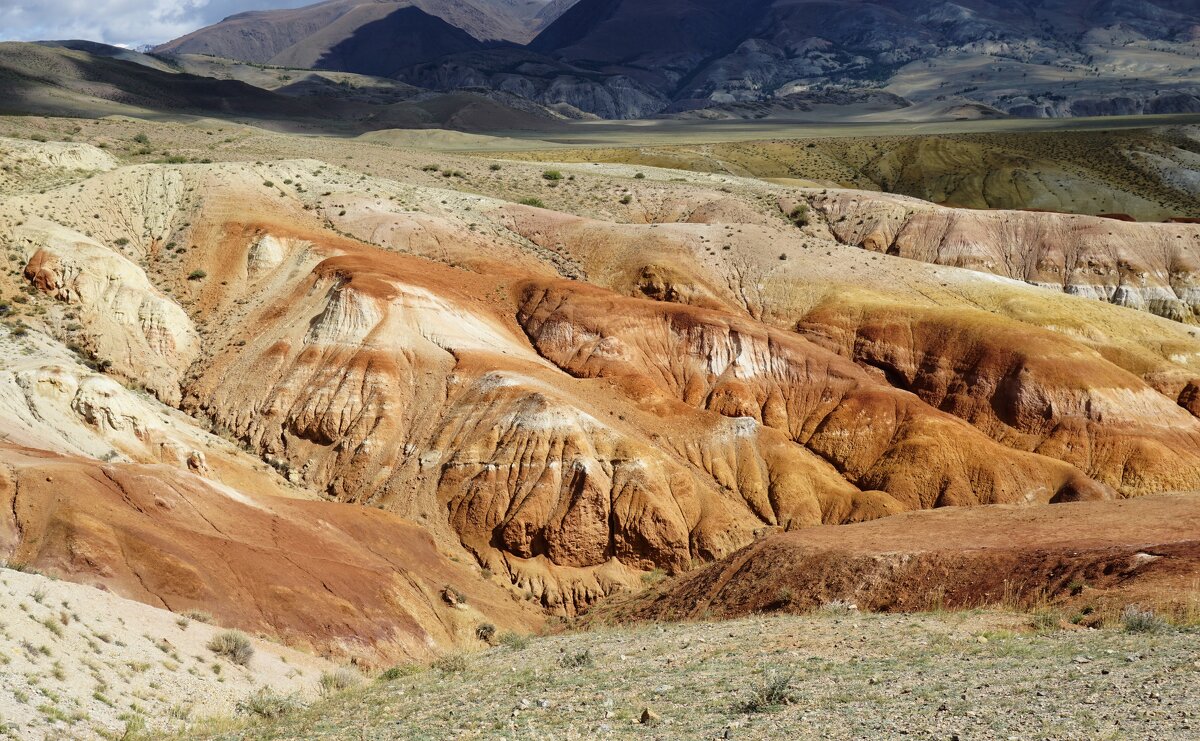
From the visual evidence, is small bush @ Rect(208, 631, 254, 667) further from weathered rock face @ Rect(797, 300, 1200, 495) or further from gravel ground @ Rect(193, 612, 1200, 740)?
weathered rock face @ Rect(797, 300, 1200, 495)

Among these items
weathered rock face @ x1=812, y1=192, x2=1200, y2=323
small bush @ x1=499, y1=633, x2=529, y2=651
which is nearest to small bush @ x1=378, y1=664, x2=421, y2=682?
small bush @ x1=499, y1=633, x2=529, y2=651

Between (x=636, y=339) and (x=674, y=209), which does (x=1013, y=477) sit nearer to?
(x=636, y=339)

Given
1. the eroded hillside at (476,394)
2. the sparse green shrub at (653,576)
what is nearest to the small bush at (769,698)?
the eroded hillside at (476,394)

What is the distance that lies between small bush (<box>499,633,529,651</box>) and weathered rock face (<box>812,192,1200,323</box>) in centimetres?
5352

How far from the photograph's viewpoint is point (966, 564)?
28.8 meters

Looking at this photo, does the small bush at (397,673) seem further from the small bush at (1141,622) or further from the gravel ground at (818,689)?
the small bush at (1141,622)

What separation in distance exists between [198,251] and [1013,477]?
127 ft

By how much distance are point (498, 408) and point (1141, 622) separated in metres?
26.5

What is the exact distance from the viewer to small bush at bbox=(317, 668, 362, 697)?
2289cm

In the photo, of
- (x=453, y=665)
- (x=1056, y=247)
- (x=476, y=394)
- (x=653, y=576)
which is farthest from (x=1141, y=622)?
(x=1056, y=247)

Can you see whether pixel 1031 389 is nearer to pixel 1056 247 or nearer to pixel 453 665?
pixel 1056 247

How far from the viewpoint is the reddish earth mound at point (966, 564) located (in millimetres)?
25438

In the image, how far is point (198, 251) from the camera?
181 ft

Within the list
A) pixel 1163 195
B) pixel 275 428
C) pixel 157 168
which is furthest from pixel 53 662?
pixel 1163 195
